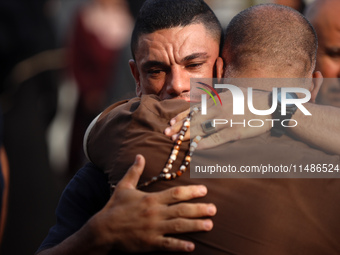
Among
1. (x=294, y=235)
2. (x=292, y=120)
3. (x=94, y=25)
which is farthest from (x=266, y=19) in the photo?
(x=94, y=25)

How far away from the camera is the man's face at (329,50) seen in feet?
11.1

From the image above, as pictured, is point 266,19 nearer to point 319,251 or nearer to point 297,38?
point 297,38

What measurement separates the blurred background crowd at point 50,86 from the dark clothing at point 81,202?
1.36 metres

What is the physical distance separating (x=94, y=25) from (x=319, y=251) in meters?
5.02

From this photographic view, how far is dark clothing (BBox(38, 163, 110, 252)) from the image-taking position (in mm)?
2477

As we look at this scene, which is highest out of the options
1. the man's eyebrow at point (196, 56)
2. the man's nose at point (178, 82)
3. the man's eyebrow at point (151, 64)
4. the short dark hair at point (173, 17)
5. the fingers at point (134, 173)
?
the short dark hair at point (173, 17)

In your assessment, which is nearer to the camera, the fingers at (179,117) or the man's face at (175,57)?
the fingers at (179,117)

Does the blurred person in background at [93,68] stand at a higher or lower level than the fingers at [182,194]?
lower

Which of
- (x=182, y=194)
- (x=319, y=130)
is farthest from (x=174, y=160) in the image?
(x=319, y=130)

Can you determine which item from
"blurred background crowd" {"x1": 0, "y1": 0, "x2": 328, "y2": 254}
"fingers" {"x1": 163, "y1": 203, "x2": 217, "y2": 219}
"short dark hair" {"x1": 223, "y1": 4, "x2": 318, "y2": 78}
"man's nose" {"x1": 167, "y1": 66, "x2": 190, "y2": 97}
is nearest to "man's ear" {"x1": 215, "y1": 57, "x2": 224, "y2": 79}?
"short dark hair" {"x1": 223, "y1": 4, "x2": 318, "y2": 78}

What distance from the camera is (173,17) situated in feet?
9.36

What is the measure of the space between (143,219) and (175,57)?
100 centimetres

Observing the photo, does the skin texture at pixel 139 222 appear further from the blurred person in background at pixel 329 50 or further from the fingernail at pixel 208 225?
the blurred person in background at pixel 329 50

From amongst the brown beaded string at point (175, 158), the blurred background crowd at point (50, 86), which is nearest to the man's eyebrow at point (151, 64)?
the brown beaded string at point (175, 158)
